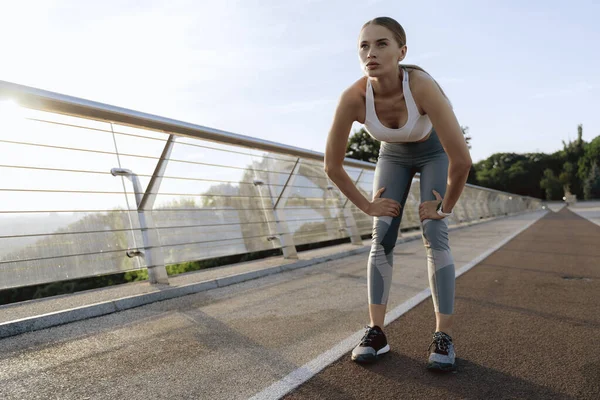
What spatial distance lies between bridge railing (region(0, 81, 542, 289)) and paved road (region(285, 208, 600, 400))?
2466mm

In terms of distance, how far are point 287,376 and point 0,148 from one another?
2.68 m

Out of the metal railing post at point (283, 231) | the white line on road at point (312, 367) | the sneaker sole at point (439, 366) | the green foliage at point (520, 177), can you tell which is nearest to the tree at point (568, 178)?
the green foliage at point (520, 177)

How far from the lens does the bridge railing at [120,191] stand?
3516 millimetres

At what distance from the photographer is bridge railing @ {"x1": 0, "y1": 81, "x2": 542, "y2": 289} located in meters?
3.52

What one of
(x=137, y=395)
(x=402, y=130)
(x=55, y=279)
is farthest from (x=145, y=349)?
(x=402, y=130)

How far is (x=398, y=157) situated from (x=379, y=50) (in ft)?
2.14

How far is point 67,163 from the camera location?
13.1 ft

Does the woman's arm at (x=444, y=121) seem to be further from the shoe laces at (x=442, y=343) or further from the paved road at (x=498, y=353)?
the paved road at (x=498, y=353)

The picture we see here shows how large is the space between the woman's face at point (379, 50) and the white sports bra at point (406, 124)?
10cm

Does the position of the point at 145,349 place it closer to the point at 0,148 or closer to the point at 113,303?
the point at 113,303

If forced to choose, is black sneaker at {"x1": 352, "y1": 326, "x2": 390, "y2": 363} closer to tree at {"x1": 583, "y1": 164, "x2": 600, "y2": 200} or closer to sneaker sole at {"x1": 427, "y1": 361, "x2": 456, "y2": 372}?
sneaker sole at {"x1": 427, "y1": 361, "x2": 456, "y2": 372}

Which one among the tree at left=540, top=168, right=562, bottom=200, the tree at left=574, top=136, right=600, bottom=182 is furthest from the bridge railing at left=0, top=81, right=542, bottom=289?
the tree at left=540, top=168, right=562, bottom=200

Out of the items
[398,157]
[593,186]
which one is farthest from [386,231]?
[593,186]

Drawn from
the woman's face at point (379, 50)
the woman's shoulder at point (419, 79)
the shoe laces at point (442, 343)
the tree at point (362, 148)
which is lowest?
the shoe laces at point (442, 343)
